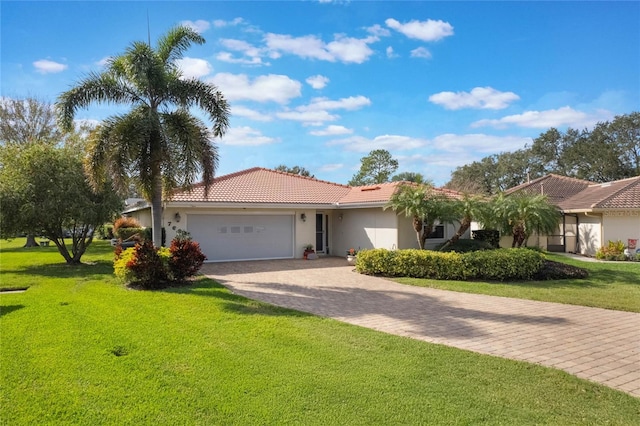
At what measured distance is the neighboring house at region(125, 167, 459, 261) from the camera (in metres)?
18.1

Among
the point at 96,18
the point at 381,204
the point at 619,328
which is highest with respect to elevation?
the point at 96,18

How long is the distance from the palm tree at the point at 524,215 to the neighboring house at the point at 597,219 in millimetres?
5561

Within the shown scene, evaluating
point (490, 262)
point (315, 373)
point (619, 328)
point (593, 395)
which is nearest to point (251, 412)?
point (315, 373)

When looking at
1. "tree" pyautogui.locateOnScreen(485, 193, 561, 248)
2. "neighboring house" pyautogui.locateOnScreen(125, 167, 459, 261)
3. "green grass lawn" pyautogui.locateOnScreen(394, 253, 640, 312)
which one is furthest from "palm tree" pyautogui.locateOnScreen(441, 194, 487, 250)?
"green grass lawn" pyautogui.locateOnScreen(394, 253, 640, 312)

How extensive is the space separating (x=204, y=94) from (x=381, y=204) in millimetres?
8810

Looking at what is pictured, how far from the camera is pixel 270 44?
12383 mm

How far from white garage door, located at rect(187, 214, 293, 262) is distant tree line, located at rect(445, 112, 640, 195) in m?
24.2

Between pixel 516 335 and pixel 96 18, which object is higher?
pixel 96 18

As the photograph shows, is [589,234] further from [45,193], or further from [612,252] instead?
[45,193]

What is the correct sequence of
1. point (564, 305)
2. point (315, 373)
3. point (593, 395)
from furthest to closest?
point (564, 305)
point (315, 373)
point (593, 395)

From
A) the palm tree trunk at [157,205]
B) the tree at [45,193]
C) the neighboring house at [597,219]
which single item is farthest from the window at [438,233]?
the tree at [45,193]

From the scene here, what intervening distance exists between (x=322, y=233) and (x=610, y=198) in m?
15.5

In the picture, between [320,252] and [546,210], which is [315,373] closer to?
[546,210]

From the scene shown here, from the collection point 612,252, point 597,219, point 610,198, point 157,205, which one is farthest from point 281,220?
point 610,198
